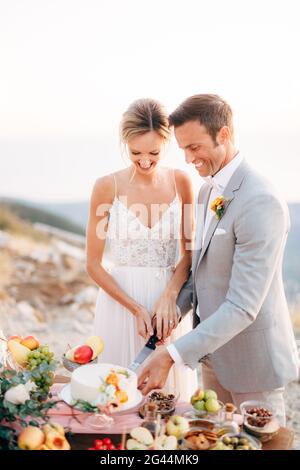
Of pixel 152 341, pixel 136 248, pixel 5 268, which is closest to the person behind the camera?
pixel 152 341

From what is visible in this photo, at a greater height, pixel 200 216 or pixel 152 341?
pixel 200 216

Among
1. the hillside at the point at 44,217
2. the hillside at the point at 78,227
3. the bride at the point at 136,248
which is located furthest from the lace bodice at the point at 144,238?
the hillside at the point at 44,217

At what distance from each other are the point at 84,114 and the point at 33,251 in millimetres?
23240

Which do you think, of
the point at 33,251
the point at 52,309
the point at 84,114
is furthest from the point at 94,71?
the point at 52,309

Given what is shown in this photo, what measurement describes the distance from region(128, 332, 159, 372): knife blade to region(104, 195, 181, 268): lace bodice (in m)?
0.56

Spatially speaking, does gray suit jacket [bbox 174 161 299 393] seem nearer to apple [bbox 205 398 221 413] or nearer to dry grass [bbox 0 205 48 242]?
apple [bbox 205 398 221 413]

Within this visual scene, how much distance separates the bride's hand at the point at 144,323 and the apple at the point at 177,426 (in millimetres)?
1081

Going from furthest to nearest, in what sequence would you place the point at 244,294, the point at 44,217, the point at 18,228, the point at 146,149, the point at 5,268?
the point at 44,217, the point at 18,228, the point at 5,268, the point at 146,149, the point at 244,294

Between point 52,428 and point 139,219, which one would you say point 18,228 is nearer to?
point 139,219

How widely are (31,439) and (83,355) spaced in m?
0.59

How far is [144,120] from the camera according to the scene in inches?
129

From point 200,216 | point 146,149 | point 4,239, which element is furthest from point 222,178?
point 4,239

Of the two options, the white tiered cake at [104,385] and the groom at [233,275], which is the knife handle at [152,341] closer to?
the groom at [233,275]
